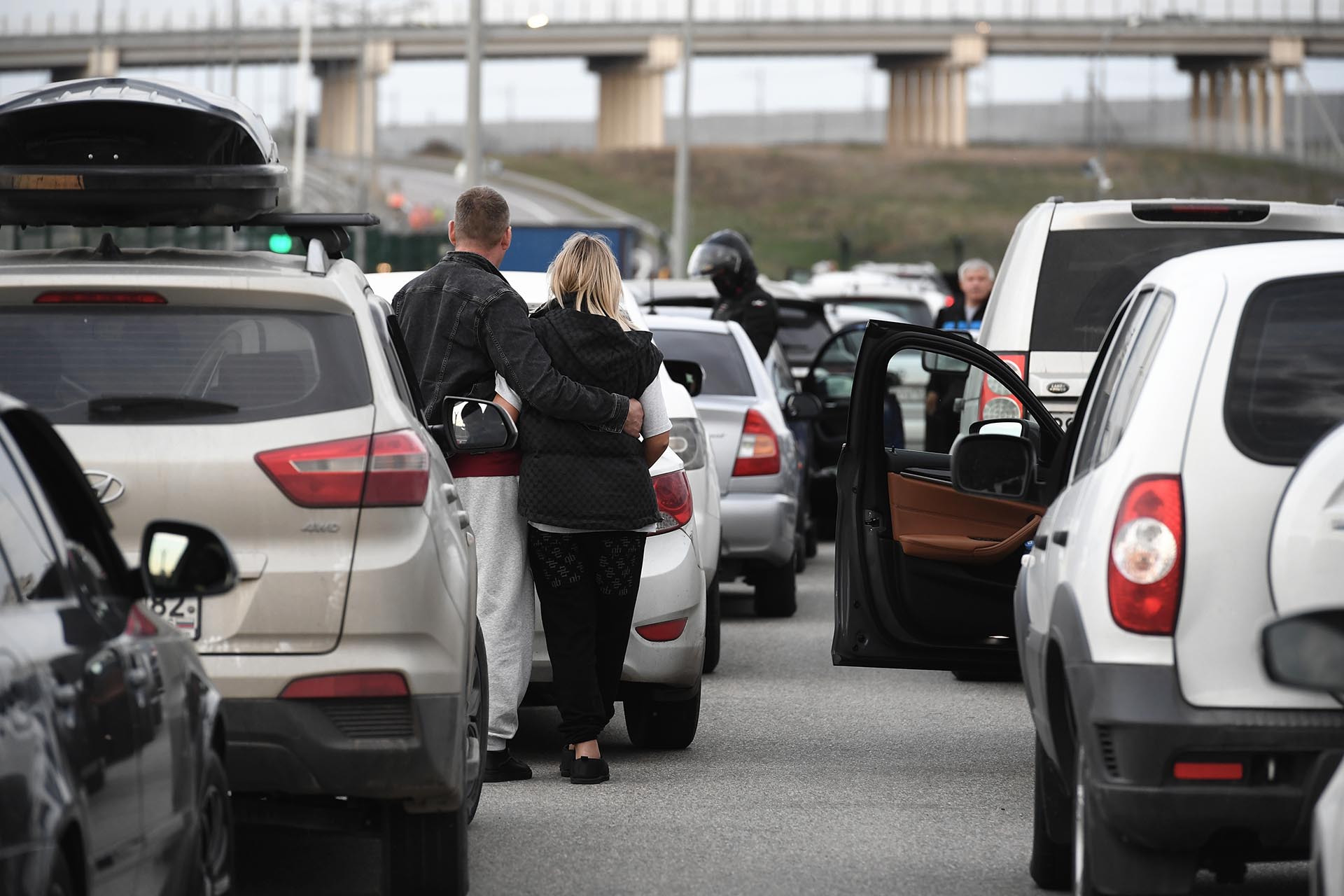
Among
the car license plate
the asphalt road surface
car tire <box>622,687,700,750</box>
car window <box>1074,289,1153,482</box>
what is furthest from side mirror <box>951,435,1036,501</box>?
car tire <box>622,687,700,750</box>

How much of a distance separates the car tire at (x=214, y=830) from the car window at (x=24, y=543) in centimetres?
83

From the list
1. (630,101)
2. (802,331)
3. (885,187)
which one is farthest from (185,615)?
(630,101)

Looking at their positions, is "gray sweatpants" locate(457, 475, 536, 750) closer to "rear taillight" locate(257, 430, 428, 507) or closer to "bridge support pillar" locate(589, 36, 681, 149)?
"rear taillight" locate(257, 430, 428, 507)

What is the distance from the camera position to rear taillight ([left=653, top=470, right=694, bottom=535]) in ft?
28.8

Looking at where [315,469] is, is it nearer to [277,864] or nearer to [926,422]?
[277,864]

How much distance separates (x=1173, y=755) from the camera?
4.81m

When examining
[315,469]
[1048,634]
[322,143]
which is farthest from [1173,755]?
[322,143]

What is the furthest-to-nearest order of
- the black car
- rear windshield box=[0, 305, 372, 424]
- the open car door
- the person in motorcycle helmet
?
the person in motorcycle helmet
the open car door
rear windshield box=[0, 305, 372, 424]
the black car

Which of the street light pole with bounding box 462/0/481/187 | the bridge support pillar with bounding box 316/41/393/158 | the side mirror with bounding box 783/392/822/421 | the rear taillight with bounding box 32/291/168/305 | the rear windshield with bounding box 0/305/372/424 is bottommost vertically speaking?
the side mirror with bounding box 783/392/822/421

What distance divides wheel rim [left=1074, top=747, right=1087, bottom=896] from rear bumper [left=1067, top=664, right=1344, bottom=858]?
24 cm

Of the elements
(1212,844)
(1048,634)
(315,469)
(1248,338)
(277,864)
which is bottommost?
(277,864)

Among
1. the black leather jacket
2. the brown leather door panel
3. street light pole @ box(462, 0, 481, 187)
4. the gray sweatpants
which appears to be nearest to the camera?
the black leather jacket

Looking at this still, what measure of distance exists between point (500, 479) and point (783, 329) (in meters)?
11.4

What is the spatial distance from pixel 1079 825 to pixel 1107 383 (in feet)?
4.40
